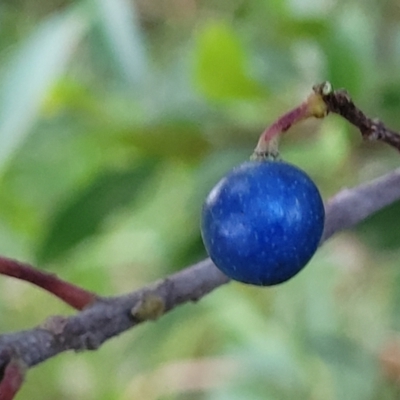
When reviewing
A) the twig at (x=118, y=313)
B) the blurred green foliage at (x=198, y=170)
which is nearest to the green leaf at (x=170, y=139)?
the blurred green foliage at (x=198, y=170)

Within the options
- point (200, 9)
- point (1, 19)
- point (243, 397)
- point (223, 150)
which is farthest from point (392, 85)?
point (200, 9)

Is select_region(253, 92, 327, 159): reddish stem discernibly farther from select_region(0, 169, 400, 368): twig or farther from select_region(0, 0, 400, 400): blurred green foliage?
select_region(0, 0, 400, 400): blurred green foliage

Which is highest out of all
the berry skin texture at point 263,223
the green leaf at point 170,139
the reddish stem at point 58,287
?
the berry skin texture at point 263,223

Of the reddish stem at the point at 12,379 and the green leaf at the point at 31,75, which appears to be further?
Answer: the green leaf at the point at 31,75

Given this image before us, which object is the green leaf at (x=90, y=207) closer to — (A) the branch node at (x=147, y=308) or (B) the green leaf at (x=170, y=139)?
(B) the green leaf at (x=170, y=139)

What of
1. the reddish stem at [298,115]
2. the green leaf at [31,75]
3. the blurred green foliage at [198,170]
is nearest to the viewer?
the reddish stem at [298,115]

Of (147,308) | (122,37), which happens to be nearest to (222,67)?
(122,37)

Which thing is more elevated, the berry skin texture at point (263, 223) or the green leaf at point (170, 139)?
the berry skin texture at point (263, 223)

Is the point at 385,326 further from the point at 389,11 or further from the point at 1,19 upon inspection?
the point at 1,19
